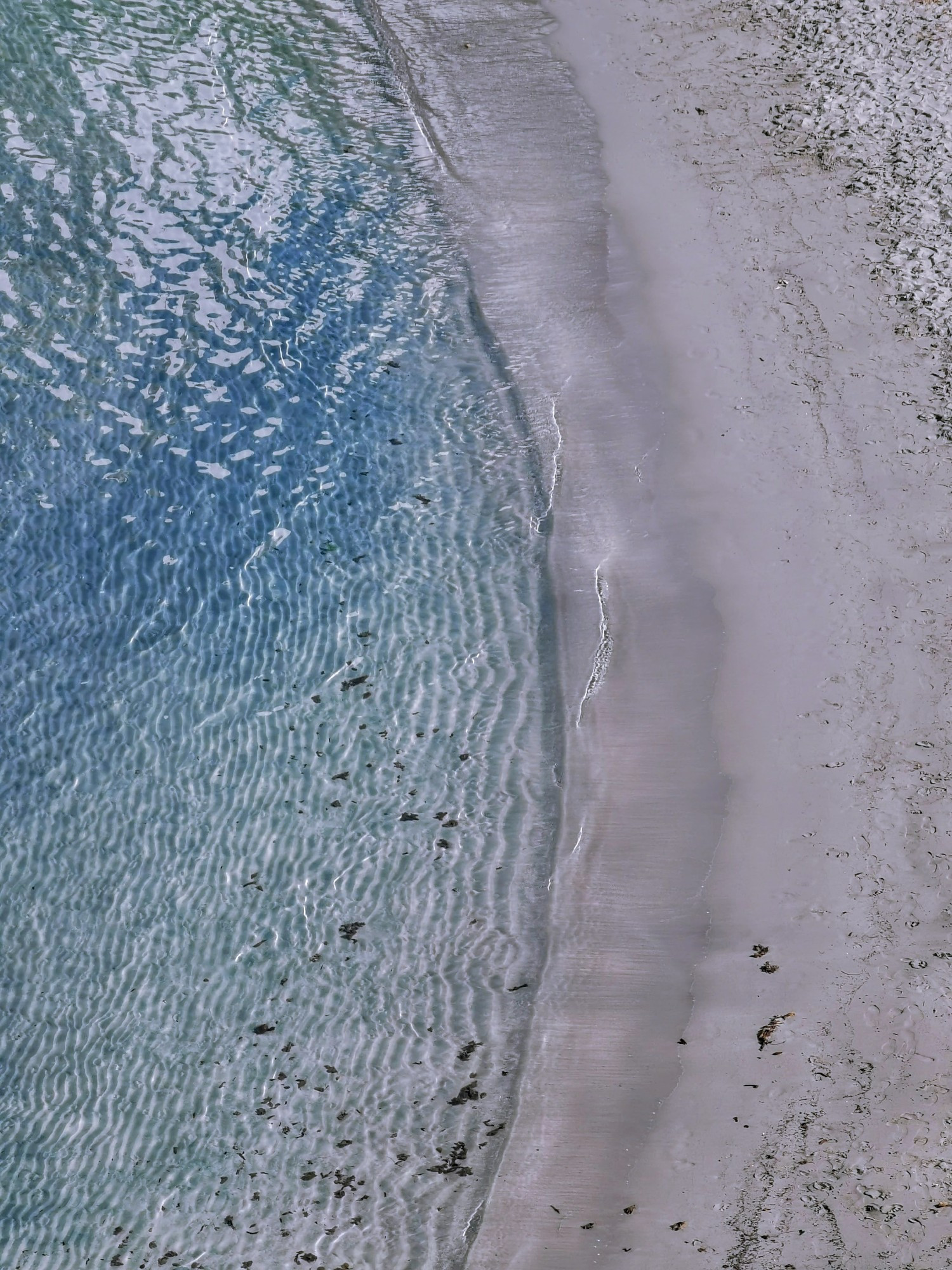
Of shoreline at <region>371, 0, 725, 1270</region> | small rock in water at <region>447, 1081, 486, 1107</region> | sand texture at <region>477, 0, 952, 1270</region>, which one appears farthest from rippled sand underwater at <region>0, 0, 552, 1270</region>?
sand texture at <region>477, 0, 952, 1270</region>

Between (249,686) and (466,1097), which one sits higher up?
(249,686)

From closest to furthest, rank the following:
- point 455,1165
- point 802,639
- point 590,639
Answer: point 455,1165 < point 802,639 < point 590,639

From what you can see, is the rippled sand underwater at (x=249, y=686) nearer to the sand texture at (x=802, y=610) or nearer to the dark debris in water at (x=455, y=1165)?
the dark debris in water at (x=455, y=1165)

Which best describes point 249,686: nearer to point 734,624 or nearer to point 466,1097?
point 466,1097

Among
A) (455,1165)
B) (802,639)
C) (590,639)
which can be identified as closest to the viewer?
(455,1165)

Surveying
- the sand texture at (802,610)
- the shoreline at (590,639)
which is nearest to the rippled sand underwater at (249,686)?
the shoreline at (590,639)

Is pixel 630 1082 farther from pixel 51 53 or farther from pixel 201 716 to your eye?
pixel 51 53

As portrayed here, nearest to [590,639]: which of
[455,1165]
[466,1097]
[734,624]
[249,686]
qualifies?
[734,624]
